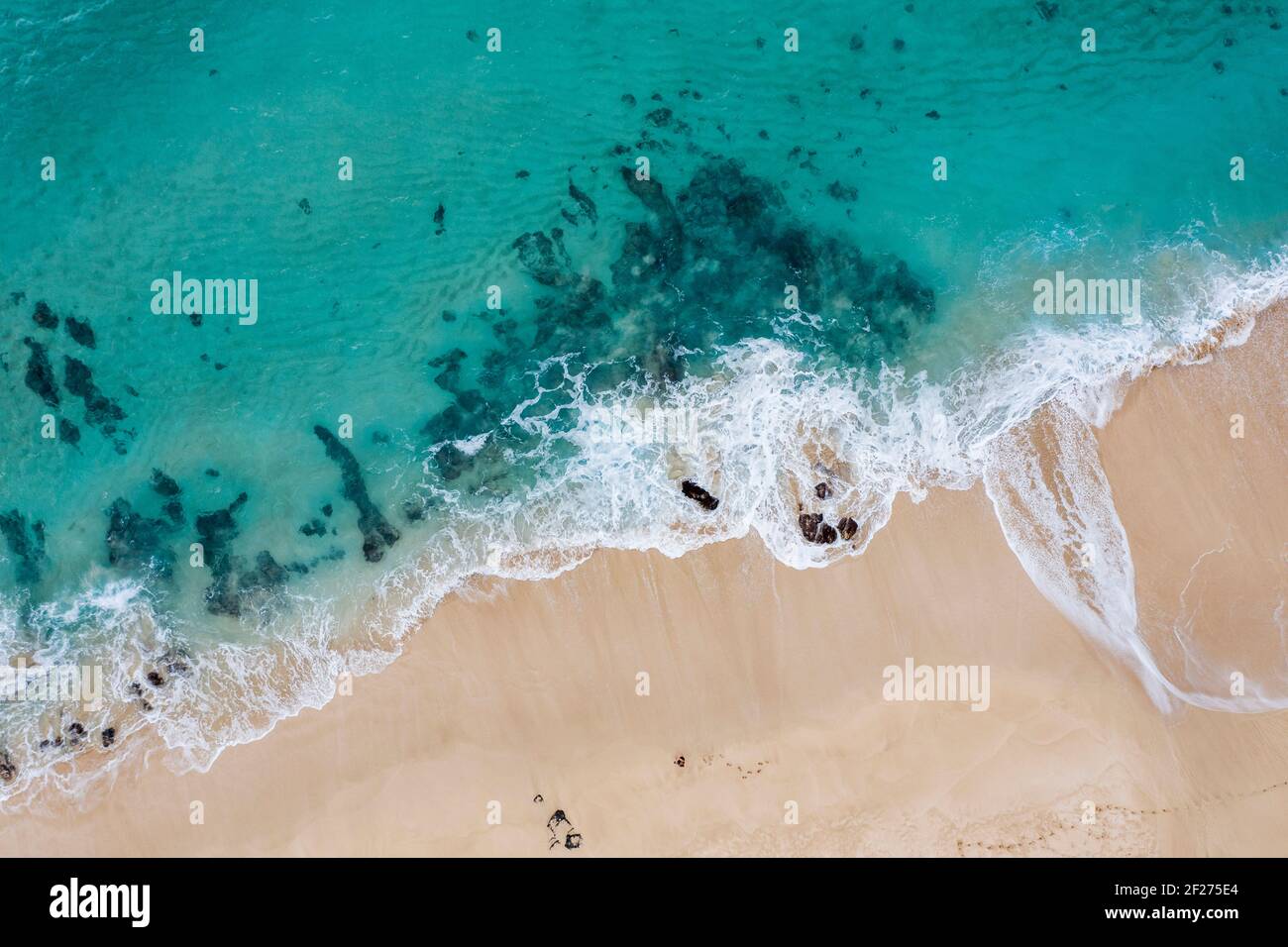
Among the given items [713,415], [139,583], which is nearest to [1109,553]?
[713,415]

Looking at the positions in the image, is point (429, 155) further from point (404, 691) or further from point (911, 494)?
point (911, 494)

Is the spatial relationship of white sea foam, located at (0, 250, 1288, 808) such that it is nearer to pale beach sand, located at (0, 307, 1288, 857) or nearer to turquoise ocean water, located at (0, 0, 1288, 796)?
turquoise ocean water, located at (0, 0, 1288, 796)

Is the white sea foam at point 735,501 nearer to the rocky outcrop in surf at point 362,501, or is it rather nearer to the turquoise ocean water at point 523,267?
the turquoise ocean water at point 523,267

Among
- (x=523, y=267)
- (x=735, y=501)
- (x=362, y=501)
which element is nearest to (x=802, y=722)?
(x=735, y=501)

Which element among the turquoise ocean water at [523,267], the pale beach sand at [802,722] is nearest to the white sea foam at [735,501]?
the turquoise ocean water at [523,267]

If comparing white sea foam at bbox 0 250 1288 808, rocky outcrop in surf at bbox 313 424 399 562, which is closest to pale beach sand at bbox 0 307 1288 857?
white sea foam at bbox 0 250 1288 808

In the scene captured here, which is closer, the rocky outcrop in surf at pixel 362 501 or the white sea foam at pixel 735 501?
the white sea foam at pixel 735 501

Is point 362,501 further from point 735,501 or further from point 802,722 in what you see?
point 802,722
